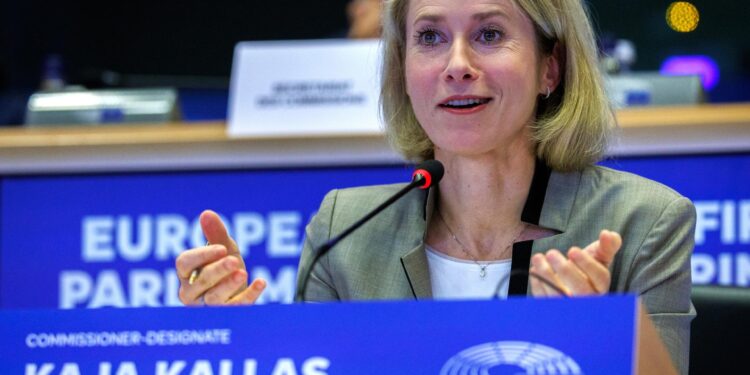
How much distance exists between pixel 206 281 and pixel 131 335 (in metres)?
0.35

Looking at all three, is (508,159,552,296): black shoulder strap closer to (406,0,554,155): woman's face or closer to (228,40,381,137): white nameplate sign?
(406,0,554,155): woman's face

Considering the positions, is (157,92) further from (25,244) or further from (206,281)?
(206,281)

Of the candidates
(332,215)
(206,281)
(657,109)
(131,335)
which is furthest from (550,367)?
(657,109)

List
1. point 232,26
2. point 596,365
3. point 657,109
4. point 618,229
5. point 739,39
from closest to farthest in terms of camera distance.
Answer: point 596,365
point 618,229
point 657,109
point 739,39
point 232,26

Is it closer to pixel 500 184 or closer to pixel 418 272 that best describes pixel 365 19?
pixel 500 184

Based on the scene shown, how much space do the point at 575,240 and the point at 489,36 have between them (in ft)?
1.33

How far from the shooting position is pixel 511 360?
1286 mm

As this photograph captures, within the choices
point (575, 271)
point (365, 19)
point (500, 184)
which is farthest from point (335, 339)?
point (365, 19)

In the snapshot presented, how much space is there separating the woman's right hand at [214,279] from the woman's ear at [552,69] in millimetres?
767

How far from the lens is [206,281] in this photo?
5.69 feet

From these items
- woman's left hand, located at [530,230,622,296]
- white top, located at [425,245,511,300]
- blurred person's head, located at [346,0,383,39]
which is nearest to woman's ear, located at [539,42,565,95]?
white top, located at [425,245,511,300]

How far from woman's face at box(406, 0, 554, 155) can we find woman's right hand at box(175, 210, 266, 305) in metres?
0.53

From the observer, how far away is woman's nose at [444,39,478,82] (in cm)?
204

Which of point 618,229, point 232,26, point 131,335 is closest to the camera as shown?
point 131,335
